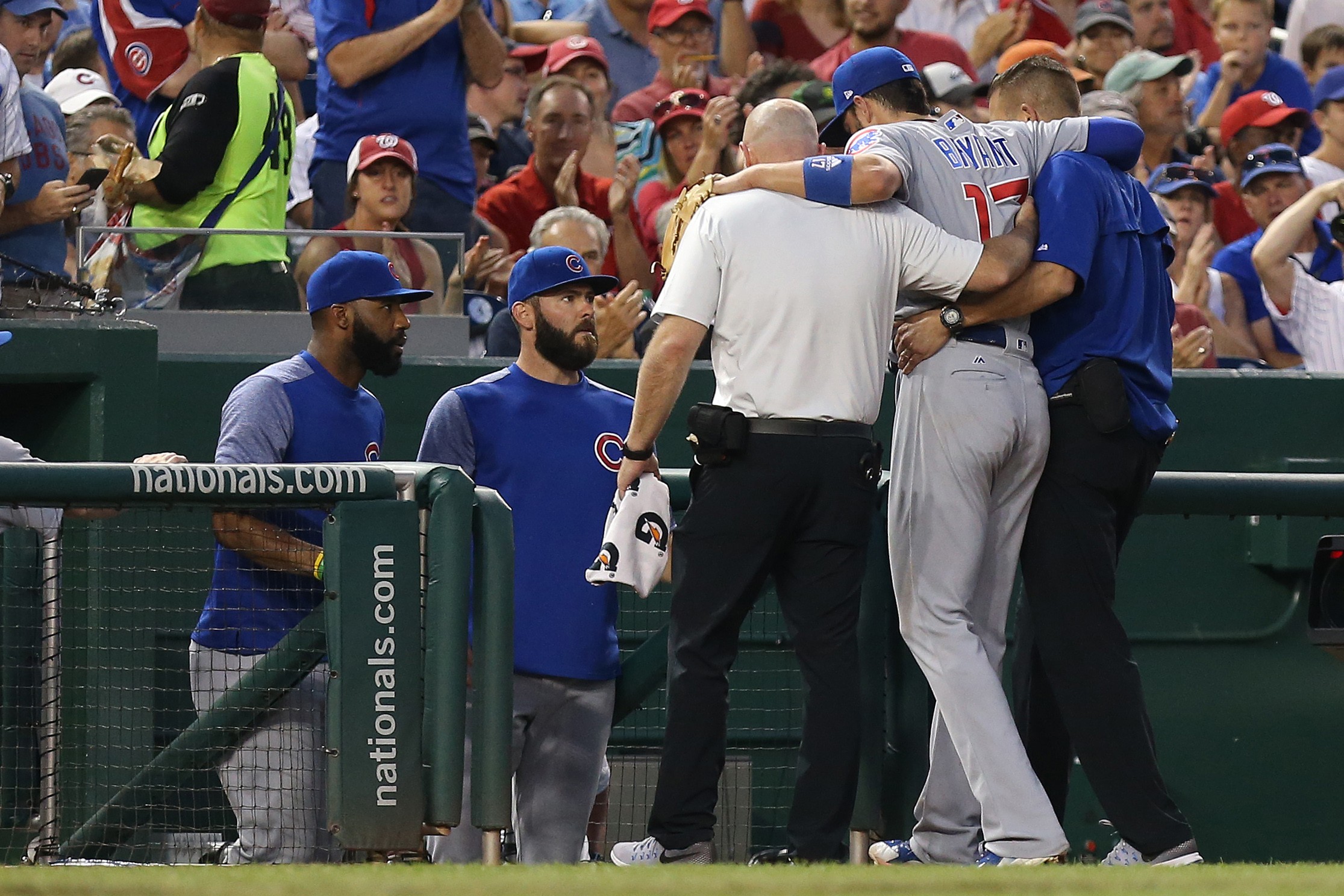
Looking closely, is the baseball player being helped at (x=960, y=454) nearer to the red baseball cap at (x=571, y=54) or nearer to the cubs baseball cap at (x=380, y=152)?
the cubs baseball cap at (x=380, y=152)

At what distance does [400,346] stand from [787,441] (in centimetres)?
138

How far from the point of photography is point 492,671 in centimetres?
405

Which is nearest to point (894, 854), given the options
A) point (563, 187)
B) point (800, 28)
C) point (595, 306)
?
point (595, 306)

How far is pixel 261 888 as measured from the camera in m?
2.89

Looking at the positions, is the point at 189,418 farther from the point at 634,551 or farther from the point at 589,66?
the point at 589,66

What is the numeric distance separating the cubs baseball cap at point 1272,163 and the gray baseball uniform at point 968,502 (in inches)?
158

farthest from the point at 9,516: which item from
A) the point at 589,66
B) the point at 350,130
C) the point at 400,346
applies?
the point at 589,66

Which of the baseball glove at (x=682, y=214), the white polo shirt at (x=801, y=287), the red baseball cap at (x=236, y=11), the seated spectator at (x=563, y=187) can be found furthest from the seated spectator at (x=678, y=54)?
the white polo shirt at (x=801, y=287)

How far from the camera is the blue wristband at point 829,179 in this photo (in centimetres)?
431

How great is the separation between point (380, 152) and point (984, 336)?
2.94 m

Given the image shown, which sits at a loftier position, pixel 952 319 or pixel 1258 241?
pixel 952 319

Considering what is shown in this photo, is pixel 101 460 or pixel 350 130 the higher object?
pixel 350 130

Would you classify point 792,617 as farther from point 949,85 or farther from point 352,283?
point 949,85

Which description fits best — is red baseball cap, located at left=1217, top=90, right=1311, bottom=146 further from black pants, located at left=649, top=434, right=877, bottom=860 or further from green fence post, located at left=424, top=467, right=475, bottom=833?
green fence post, located at left=424, top=467, right=475, bottom=833
